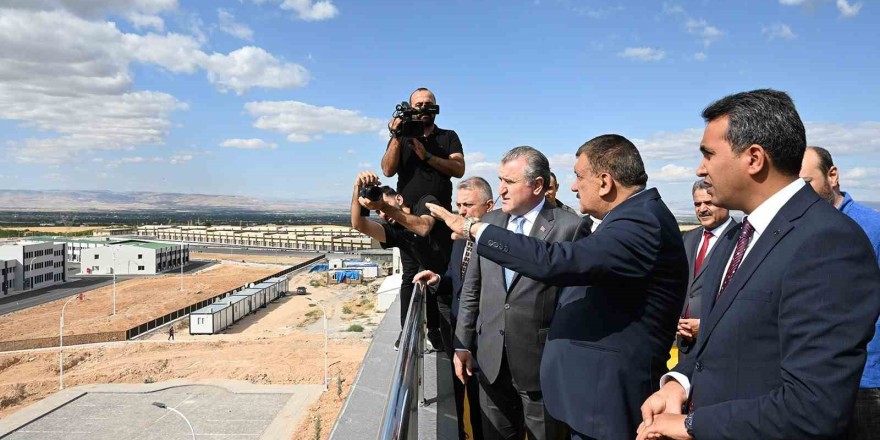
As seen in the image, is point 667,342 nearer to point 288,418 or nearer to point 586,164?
point 586,164

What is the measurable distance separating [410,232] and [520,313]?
1481 millimetres

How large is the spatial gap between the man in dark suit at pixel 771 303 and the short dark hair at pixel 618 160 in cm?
55

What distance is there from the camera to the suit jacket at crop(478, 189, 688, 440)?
7.14ft

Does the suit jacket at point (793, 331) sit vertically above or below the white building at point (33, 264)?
above

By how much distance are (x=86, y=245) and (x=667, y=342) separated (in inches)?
3431

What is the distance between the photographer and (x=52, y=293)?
4950cm

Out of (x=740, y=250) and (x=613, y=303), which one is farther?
(x=613, y=303)

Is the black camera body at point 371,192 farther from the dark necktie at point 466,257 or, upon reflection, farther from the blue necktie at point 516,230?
the blue necktie at point 516,230

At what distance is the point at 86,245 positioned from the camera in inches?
2990

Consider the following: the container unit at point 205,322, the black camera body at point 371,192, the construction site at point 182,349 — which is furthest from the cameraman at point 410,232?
the container unit at point 205,322

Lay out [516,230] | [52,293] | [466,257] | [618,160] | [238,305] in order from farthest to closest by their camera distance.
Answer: [52,293] < [238,305] < [466,257] < [516,230] < [618,160]

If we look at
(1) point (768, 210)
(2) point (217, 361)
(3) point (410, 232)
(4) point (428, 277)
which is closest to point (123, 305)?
(2) point (217, 361)

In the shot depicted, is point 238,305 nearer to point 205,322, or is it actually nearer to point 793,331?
point 205,322

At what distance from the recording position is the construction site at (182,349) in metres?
25.4
